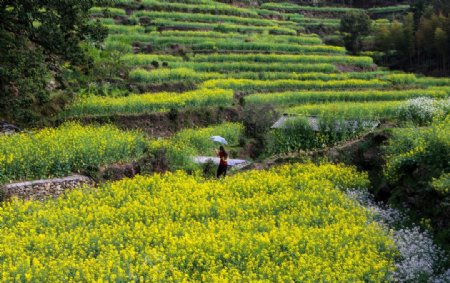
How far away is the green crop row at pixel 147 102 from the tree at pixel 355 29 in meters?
28.6

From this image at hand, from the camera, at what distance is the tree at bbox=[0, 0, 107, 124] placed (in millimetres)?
20609

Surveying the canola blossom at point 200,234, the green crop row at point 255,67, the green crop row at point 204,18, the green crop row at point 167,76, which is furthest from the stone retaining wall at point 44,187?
the green crop row at point 204,18

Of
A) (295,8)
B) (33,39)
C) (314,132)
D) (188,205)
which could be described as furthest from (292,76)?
(295,8)

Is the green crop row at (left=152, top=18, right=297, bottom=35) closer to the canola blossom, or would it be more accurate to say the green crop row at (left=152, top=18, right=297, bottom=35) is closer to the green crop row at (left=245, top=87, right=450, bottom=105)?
the green crop row at (left=245, top=87, right=450, bottom=105)

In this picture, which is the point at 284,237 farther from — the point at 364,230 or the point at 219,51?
the point at 219,51

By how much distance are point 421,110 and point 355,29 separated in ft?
116

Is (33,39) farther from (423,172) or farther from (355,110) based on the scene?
(423,172)

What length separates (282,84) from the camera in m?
33.6

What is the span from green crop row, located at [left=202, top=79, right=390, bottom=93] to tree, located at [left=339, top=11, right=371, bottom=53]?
18.5 m

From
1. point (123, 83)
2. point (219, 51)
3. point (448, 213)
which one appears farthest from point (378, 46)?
point (448, 213)

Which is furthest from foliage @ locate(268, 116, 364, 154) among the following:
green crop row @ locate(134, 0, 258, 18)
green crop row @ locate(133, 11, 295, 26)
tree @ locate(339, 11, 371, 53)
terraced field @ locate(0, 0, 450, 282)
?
tree @ locate(339, 11, 371, 53)

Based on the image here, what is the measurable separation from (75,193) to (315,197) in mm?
7204

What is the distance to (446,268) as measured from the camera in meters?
11.6

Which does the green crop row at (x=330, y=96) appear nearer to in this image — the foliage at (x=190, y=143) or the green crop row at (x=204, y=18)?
the foliage at (x=190, y=143)
